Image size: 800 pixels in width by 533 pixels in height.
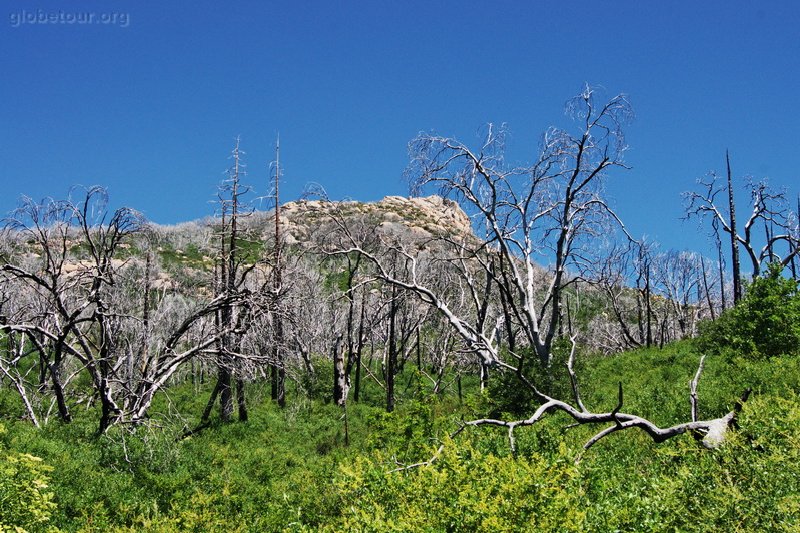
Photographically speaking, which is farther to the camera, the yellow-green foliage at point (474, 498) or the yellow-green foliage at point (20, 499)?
the yellow-green foliage at point (20, 499)

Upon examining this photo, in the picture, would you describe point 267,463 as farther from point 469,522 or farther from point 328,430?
point 469,522

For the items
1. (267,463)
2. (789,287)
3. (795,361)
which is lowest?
(267,463)

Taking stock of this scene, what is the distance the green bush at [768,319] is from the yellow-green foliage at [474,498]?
11988mm

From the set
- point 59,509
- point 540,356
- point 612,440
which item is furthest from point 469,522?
point 540,356

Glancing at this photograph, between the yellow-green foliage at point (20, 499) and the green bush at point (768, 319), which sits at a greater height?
the green bush at point (768, 319)

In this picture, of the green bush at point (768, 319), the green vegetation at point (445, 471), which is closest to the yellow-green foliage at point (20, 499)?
the green vegetation at point (445, 471)

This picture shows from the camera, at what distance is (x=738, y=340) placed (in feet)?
51.6

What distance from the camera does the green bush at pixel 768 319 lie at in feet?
48.9

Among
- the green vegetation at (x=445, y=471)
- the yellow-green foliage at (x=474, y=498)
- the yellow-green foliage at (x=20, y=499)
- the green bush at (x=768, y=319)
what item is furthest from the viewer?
the green bush at (x=768, y=319)

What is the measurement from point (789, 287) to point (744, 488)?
496 inches

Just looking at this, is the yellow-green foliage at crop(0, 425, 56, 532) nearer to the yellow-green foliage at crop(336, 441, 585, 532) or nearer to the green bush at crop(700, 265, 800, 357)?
the yellow-green foliage at crop(336, 441, 585, 532)

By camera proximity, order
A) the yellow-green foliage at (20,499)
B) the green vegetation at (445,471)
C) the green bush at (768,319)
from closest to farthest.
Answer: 1. the green vegetation at (445,471)
2. the yellow-green foliage at (20,499)
3. the green bush at (768,319)

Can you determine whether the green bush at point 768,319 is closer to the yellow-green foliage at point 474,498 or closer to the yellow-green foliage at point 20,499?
the yellow-green foliage at point 474,498

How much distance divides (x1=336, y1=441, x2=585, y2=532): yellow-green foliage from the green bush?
39.3ft
